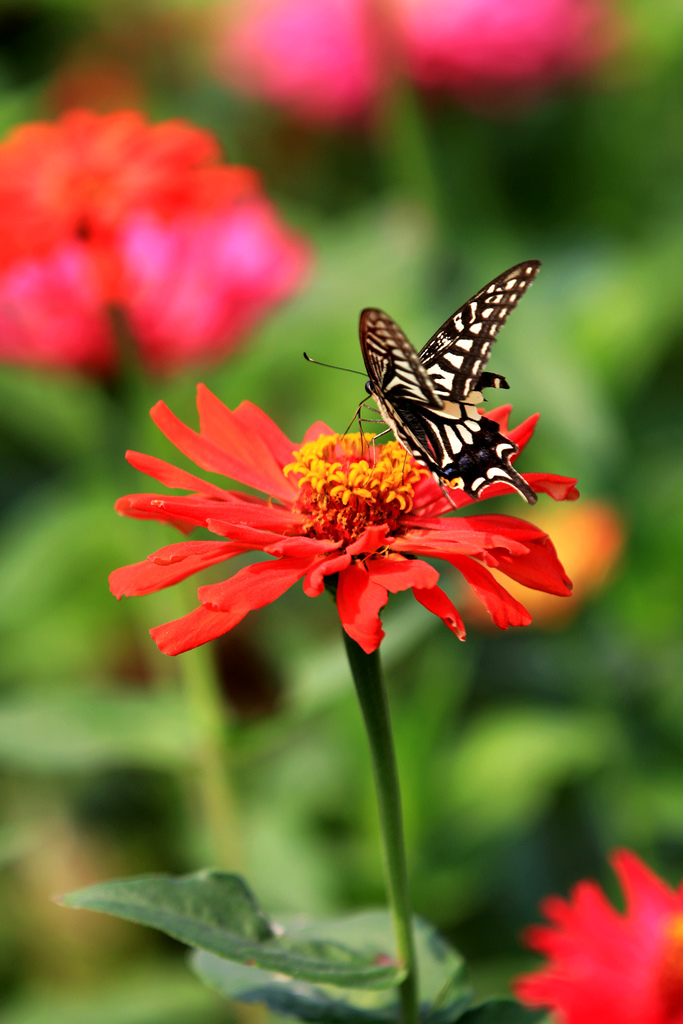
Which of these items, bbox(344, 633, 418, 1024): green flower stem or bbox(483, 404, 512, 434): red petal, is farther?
bbox(483, 404, 512, 434): red petal

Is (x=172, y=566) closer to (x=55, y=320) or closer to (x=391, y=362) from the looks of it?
(x=391, y=362)

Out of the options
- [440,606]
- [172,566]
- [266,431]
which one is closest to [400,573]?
[440,606]

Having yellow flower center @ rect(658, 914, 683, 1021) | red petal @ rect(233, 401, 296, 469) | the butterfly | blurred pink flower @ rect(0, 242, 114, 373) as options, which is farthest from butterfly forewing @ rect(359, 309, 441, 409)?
blurred pink flower @ rect(0, 242, 114, 373)

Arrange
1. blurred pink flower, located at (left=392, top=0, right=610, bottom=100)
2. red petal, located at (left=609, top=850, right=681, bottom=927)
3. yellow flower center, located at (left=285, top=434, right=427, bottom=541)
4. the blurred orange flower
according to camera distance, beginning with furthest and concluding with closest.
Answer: blurred pink flower, located at (left=392, top=0, right=610, bottom=100)
the blurred orange flower
red petal, located at (left=609, top=850, right=681, bottom=927)
yellow flower center, located at (left=285, top=434, right=427, bottom=541)

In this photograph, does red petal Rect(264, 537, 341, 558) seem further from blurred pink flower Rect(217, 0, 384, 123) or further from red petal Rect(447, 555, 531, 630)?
blurred pink flower Rect(217, 0, 384, 123)

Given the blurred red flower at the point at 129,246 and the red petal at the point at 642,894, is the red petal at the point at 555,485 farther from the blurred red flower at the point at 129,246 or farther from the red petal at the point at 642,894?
the blurred red flower at the point at 129,246
